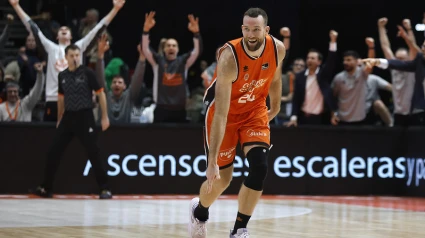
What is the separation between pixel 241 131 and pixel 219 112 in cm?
54

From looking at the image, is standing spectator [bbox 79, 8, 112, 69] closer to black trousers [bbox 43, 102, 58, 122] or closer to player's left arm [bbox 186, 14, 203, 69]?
black trousers [bbox 43, 102, 58, 122]

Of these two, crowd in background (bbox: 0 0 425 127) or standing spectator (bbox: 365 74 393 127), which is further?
standing spectator (bbox: 365 74 393 127)

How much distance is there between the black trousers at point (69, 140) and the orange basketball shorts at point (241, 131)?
5.10m

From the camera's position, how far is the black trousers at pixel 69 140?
12.2 meters

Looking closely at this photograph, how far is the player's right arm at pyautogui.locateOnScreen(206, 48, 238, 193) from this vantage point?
6.82 meters

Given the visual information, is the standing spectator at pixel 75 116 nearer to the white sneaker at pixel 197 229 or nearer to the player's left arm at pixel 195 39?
the player's left arm at pixel 195 39

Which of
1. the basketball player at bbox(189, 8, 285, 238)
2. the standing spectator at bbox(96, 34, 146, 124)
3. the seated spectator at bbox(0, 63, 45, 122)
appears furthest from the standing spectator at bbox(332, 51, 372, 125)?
the basketball player at bbox(189, 8, 285, 238)

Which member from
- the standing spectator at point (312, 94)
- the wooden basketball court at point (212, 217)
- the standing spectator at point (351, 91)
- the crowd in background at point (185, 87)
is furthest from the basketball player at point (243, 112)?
the standing spectator at point (351, 91)

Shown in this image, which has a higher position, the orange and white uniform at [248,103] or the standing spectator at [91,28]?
the standing spectator at [91,28]

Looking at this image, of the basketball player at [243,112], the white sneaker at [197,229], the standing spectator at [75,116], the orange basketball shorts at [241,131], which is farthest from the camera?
the standing spectator at [75,116]

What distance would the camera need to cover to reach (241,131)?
741cm

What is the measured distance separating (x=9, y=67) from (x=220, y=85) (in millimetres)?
8561

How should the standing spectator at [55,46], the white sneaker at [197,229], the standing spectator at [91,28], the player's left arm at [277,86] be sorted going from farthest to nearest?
the standing spectator at [91,28] < the standing spectator at [55,46] < the white sneaker at [197,229] < the player's left arm at [277,86]

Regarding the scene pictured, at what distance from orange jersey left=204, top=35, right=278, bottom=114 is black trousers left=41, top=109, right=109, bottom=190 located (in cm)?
510
